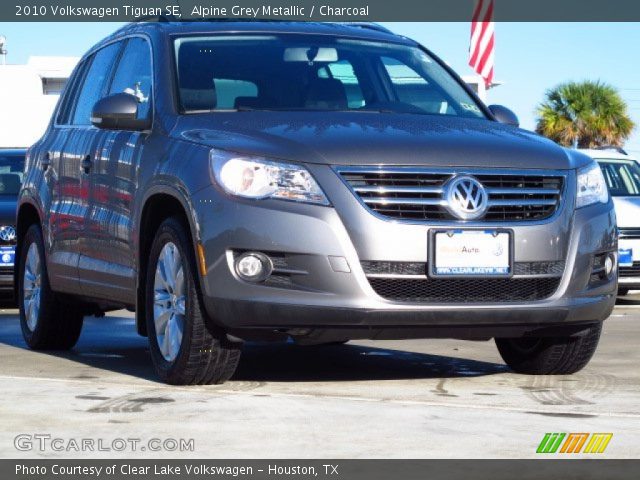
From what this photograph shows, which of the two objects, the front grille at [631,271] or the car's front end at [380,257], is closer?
the car's front end at [380,257]

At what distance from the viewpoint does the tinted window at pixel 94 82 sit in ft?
30.1

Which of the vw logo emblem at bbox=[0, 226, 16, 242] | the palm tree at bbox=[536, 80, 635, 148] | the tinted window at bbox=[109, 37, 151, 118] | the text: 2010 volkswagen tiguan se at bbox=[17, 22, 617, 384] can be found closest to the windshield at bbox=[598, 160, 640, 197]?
the vw logo emblem at bbox=[0, 226, 16, 242]

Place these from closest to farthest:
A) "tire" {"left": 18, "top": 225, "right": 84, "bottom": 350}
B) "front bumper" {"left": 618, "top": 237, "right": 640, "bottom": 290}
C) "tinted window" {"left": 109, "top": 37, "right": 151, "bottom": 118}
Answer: "tinted window" {"left": 109, "top": 37, "right": 151, "bottom": 118}, "tire" {"left": 18, "top": 225, "right": 84, "bottom": 350}, "front bumper" {"left": 618, "top": 237, "right": 640, "bottom": 290}

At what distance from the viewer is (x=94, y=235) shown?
28.2 ft

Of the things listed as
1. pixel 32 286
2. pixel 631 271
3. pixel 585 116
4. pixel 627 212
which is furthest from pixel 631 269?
pixel 585 116

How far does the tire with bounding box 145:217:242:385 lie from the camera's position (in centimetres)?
717

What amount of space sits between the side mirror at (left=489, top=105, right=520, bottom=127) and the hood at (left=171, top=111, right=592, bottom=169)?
56cm

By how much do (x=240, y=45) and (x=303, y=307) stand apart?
6.47 ft

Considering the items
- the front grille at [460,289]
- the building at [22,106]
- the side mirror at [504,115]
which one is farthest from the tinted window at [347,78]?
the building at [22,106]

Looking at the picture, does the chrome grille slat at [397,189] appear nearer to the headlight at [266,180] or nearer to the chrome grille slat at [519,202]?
the headlight at [266,180]

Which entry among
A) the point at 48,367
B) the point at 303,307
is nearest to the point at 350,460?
the point at 303,307

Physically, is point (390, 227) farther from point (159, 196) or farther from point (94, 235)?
point (94, 235)

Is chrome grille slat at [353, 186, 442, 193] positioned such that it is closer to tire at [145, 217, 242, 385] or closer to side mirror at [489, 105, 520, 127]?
tire at [145, 217, 242, 385]

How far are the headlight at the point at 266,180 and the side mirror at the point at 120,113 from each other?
98cm
